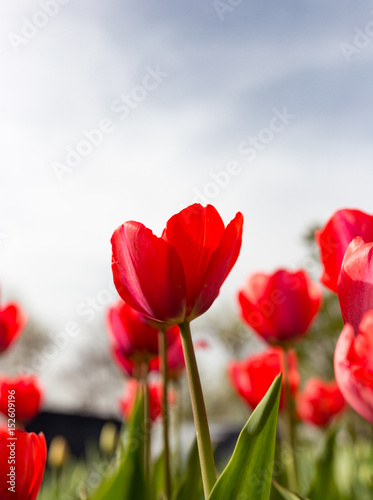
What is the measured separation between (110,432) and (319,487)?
3.61ft

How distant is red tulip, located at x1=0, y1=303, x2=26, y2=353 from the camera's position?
1437 mm

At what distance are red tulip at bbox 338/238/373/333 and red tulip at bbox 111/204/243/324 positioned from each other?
0.11m

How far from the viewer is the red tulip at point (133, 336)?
1.01 meters

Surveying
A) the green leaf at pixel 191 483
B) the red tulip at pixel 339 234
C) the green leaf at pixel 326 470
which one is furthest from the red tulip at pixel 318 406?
the red tulip at pixel 339 234

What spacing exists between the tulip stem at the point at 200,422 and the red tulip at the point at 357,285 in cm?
12

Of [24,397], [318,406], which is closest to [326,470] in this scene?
[24,397]

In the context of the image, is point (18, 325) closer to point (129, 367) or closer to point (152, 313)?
point (129, 367)

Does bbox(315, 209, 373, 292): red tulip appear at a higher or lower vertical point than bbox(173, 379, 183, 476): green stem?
higher

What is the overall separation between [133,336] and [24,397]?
974mm

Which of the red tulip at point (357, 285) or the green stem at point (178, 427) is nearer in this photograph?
the red tulip at point (357, 285)

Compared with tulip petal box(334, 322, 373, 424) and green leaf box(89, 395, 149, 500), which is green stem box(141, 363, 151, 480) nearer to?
green leaf box(89, 395, 149, 500)

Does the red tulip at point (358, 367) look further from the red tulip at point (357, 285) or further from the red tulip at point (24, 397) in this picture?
the red tulip at point (24, 397)

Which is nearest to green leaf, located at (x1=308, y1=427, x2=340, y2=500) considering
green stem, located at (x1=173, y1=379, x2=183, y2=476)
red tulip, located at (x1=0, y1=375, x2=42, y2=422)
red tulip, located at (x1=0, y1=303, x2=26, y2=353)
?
green stem, located at (x1=173, y1=379, x2=183, y2=476)

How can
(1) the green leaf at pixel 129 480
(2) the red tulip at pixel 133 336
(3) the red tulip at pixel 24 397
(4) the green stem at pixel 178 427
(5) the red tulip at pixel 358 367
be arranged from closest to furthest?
(5) the red tulip at pixel 358 367 → (1) the green leaf at pixel 129 480 → (2) the red tulip at pixel 133 336 → (4) the green stem at pixel 178 427 → (3) the red tulip at pixel 24 397
